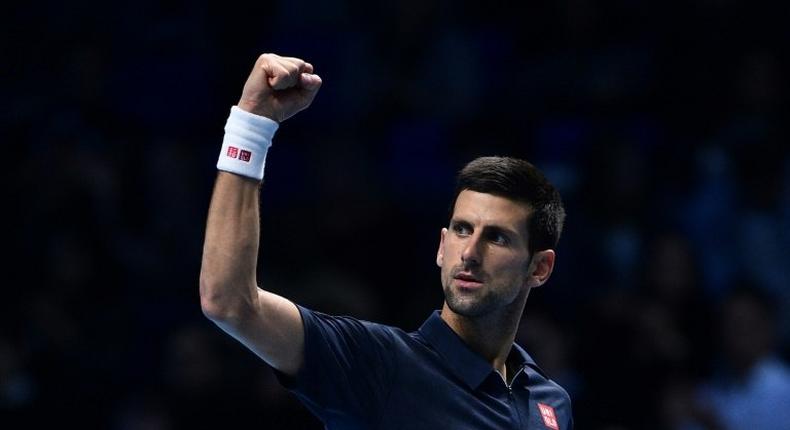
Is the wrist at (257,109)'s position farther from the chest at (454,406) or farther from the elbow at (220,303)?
the chest at (454,406)

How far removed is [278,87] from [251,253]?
0.47 metres

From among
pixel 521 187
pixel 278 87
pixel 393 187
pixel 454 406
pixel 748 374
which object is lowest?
pixel 748 374

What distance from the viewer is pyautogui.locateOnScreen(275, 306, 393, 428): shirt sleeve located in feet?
12.9

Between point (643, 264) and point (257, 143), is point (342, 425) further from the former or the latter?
Result: point (643, 264)

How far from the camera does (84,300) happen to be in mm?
8711

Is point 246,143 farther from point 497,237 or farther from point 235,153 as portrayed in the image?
point 497,237

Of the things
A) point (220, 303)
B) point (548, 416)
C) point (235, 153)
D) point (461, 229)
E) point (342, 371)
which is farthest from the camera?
point (548, 416)

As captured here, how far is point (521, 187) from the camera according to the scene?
176 inches

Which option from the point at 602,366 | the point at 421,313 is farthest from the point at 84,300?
the point at 602,366

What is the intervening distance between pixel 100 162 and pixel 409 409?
542 cm

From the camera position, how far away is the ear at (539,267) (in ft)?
15.0

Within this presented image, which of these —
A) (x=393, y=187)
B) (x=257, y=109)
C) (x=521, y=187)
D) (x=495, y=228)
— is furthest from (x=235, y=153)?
(x=393, y=187)

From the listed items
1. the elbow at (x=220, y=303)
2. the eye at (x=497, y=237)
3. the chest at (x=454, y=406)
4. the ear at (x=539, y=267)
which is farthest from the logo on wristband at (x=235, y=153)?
the ear at (x=539, y=267)

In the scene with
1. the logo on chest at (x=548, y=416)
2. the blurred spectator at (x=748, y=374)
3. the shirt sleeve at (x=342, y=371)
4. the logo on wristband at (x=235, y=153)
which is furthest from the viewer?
the blurred spectator at (x=748, y=374)
